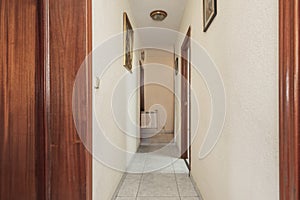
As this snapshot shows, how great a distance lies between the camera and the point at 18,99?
1.10m

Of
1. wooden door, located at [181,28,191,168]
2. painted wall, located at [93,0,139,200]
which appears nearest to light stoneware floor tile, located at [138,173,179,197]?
painted wall, located at [93,0,139,200]

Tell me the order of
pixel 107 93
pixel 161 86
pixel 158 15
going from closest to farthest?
1. pixel 107 93
2. pixel 158 15
3. pixel 161 86

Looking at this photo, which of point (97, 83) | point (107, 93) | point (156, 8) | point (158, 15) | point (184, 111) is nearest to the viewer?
point (97, 83)

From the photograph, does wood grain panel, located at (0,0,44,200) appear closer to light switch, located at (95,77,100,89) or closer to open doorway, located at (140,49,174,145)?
light switch, located at (95,77,100,89)

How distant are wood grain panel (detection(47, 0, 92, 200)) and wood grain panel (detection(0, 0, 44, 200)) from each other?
88 millimetres

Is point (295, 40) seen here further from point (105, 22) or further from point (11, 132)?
point (105, 22)

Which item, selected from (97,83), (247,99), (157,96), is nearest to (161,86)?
(157,96)

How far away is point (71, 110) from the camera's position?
120 centimetres

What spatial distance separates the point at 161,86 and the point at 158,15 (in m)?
3.51

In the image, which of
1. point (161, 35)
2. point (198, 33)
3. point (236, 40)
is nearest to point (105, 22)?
point (198, 33)

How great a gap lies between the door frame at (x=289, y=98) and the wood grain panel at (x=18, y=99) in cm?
97

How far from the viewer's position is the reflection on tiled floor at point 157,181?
8.21 ft

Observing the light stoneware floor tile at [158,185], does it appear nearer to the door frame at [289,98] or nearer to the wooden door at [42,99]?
the wooden door at [42,99]

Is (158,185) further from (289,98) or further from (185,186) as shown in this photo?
(289,98)
